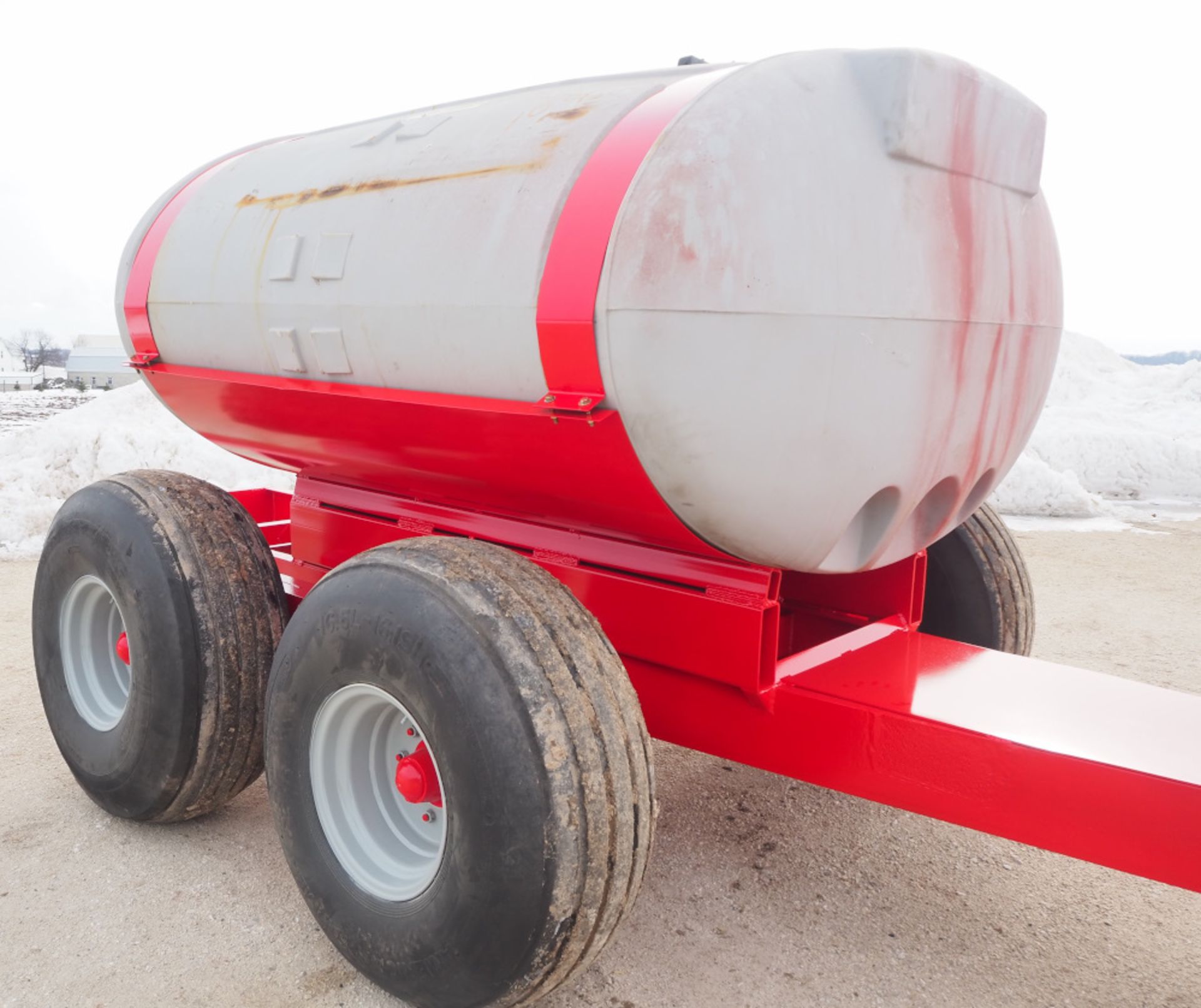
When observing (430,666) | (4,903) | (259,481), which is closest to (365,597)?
(430,666)

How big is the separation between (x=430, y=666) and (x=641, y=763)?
1.45 ft

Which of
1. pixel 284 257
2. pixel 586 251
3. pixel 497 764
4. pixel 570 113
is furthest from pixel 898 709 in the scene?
pixel 284 257

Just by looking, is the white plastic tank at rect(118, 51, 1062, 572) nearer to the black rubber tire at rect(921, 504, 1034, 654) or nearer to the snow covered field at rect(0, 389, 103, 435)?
the black rubber tire at rect(921, 504, 1034, 654)

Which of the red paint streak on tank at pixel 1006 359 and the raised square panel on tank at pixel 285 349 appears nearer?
the red paint streak on tank at pixel 1006 359

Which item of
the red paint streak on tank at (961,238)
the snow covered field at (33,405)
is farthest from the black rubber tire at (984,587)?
the snow covered field at (33,405)

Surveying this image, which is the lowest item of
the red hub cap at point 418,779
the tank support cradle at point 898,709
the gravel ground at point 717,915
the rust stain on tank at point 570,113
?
the gravel ground at point 717,915

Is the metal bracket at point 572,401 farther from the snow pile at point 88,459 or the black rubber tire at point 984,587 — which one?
the snow pile at point 88,459

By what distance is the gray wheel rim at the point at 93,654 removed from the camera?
3092 millimetres

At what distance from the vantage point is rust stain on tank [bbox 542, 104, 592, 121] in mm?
2258

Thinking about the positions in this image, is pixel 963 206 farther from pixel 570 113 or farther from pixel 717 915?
pixel 717 915

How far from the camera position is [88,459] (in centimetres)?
712

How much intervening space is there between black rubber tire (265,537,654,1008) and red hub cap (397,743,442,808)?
17 cm

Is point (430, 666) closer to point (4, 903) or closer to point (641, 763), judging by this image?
point (641, 763)

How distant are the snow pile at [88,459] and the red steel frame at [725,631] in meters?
4.39
